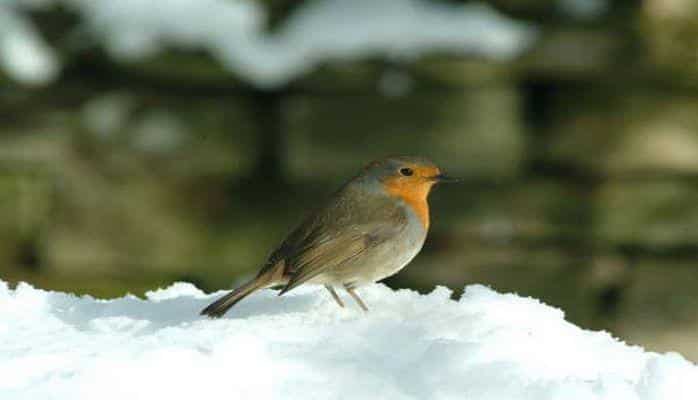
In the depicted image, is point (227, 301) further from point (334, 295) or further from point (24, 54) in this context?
point (24, 54)

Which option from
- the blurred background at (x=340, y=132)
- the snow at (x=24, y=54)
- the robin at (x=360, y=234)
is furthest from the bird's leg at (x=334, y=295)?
the snow at (x=24, y=54)

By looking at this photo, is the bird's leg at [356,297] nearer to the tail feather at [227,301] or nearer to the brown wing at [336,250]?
the brown wing at [336,250]

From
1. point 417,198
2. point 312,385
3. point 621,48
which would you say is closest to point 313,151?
point 621,48

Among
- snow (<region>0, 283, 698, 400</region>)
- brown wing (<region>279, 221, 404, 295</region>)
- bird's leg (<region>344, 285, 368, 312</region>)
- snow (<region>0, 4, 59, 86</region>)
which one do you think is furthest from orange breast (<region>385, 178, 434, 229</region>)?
snow (<region>0, 4, 59, 86</region>)

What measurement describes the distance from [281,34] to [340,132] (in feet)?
1.35

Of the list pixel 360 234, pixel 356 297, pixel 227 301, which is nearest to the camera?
pixel 227 301

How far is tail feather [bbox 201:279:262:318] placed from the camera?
240 cm

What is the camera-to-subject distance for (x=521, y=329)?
2219mm

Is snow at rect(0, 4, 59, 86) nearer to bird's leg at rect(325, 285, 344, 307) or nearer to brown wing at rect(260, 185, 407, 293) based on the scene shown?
brown wing at rect(260, 185, 407, 293)

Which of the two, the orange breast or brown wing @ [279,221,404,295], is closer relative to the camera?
brown wing @ [279,221,404,295]

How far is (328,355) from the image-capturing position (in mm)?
2059

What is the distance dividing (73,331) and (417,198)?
3.04ft

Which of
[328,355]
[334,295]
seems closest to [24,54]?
[334,295]

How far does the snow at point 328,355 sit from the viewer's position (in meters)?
1.89
